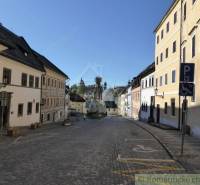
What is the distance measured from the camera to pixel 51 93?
50125mm

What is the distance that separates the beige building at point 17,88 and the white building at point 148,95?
15.4 meters

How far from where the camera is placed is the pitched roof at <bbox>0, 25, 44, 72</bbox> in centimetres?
2854

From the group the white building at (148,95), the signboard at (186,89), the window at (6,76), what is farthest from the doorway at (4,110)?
the white building at (148,95)

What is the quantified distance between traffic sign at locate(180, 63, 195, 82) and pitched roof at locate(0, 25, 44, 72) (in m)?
12.5

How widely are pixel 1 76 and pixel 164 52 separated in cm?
1825

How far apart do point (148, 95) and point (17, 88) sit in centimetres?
2413

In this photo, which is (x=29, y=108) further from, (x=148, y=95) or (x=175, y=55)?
(x=148, y=95)

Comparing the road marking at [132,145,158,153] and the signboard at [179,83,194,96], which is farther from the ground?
the signboard at [179,83,194,96]

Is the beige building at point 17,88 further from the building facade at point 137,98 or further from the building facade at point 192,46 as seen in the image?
the building facade at point 137,98

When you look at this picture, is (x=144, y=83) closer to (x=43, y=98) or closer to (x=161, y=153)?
(x=43, y=98)

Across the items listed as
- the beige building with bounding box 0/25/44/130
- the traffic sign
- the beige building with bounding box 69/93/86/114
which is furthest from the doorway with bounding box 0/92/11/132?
the beige building with bounding box 69/93/86/114

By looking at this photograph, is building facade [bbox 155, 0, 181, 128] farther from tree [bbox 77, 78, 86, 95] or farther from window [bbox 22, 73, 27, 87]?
tree [bbox 77, 78, 86, 95]

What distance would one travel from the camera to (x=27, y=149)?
16.1 m

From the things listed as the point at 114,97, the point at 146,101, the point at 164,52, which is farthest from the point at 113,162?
the point at 114,97
